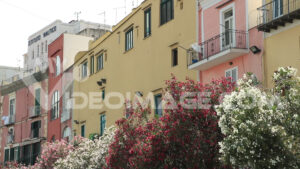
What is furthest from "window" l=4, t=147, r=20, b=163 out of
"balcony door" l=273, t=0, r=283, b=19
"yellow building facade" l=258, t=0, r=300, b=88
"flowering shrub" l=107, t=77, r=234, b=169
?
"balcony door" l=273, t=0, r=283, b=19

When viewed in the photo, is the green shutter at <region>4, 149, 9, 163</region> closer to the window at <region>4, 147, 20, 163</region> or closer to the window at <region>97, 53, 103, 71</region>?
the window at <region>4, 147, 20, 163</region>

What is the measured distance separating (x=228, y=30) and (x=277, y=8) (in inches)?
106

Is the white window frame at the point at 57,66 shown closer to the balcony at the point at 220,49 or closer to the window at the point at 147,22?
the window at the point at 147,22

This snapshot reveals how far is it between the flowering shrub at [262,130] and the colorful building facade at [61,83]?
1029 inches

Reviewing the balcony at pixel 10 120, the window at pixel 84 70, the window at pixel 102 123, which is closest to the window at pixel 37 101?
the balcony at pixel 10 120

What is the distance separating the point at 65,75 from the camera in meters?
40.2

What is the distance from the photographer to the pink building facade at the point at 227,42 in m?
20.0

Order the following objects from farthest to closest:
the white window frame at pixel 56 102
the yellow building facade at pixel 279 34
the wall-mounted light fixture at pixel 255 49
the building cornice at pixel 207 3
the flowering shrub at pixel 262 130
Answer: the white window frame at pixel 56 102, the building cornice at pixel 207 3, the wall-mounted light fixture at pixel 255 49, the yellow building facade at pixel 279 34, the flowering shrub at pixel 262 130

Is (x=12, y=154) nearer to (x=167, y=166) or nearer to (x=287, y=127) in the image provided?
(x=167, y=166)

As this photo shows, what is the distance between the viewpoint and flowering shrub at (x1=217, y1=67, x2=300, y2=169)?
40.9 ft

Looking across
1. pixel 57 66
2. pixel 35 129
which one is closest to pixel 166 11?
pixel 57 66

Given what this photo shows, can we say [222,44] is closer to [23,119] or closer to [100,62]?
[100,62]

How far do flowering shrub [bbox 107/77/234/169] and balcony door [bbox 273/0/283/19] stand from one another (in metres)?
3.24

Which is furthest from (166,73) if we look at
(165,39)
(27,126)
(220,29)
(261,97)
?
(27,126)
